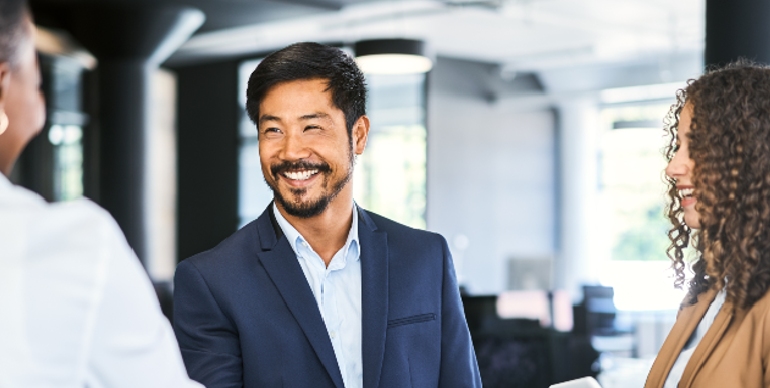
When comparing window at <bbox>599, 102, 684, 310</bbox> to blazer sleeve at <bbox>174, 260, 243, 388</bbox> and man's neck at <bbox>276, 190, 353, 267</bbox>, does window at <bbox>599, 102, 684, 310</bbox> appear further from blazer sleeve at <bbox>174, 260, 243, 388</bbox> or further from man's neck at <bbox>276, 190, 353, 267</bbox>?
blazer sleeve at <bbox>174, 260, 243, 388</bbox>

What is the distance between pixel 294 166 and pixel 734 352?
0.96 meters

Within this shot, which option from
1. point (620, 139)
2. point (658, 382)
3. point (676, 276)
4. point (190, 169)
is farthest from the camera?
point (620, 139)

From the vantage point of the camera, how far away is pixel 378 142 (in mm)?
11820

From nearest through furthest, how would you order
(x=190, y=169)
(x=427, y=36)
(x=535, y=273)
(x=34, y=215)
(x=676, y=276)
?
(x=34, y=215) < (x=676, y=276) < (x=535, y=273) < (x=427, y=36) < (x=190, y=169)

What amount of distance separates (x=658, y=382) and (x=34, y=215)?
1302 mm

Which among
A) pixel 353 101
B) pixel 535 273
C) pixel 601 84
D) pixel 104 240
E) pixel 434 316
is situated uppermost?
pixel 601 84

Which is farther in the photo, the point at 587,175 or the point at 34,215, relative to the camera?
the point at 587,175

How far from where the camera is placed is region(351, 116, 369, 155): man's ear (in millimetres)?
2070

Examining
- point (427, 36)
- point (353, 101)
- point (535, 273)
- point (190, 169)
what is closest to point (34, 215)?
point (353, 101)

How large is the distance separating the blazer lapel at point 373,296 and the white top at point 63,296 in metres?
0.89

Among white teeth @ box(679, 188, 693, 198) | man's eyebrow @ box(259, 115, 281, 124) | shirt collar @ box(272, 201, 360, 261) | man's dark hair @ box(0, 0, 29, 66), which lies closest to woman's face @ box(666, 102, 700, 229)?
white teeth @ box(679, 188, 693, 198)

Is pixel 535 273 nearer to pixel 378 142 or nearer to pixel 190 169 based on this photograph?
pixel 378 142

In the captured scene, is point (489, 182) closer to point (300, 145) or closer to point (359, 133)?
point (359, 133)

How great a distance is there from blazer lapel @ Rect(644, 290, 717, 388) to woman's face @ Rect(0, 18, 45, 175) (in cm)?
130
